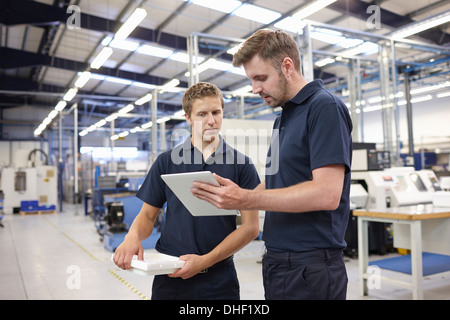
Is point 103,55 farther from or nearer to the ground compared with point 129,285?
farther from the ground

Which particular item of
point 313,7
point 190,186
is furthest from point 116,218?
point 190,186

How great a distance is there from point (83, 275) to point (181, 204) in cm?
399

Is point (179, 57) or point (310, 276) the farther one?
point (179, 57)

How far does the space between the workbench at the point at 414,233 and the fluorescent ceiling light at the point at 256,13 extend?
5.46m

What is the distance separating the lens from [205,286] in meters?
1.54

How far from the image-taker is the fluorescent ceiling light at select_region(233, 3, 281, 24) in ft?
26.0

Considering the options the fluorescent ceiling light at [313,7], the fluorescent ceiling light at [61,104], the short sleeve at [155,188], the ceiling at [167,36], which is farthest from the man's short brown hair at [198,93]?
the fluorescent ceiling light at [61,104]

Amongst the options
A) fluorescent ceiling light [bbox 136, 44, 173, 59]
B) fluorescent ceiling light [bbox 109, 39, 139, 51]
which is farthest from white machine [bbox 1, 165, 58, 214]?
fluorescent ceiling light [bbox 136, 44, 173, 59]

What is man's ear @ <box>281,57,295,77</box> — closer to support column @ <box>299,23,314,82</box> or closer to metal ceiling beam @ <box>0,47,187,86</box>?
support column @ <box>299,23,314,82</box>

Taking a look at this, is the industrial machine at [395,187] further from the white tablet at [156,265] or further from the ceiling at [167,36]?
the white tablet at [156,265]

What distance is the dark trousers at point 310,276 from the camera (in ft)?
3.73

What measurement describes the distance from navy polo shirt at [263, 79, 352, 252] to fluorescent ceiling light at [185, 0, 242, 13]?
23.5 ft

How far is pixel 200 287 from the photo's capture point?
60.7 inches

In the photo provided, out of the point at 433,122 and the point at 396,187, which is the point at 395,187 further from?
the point at 433,122
